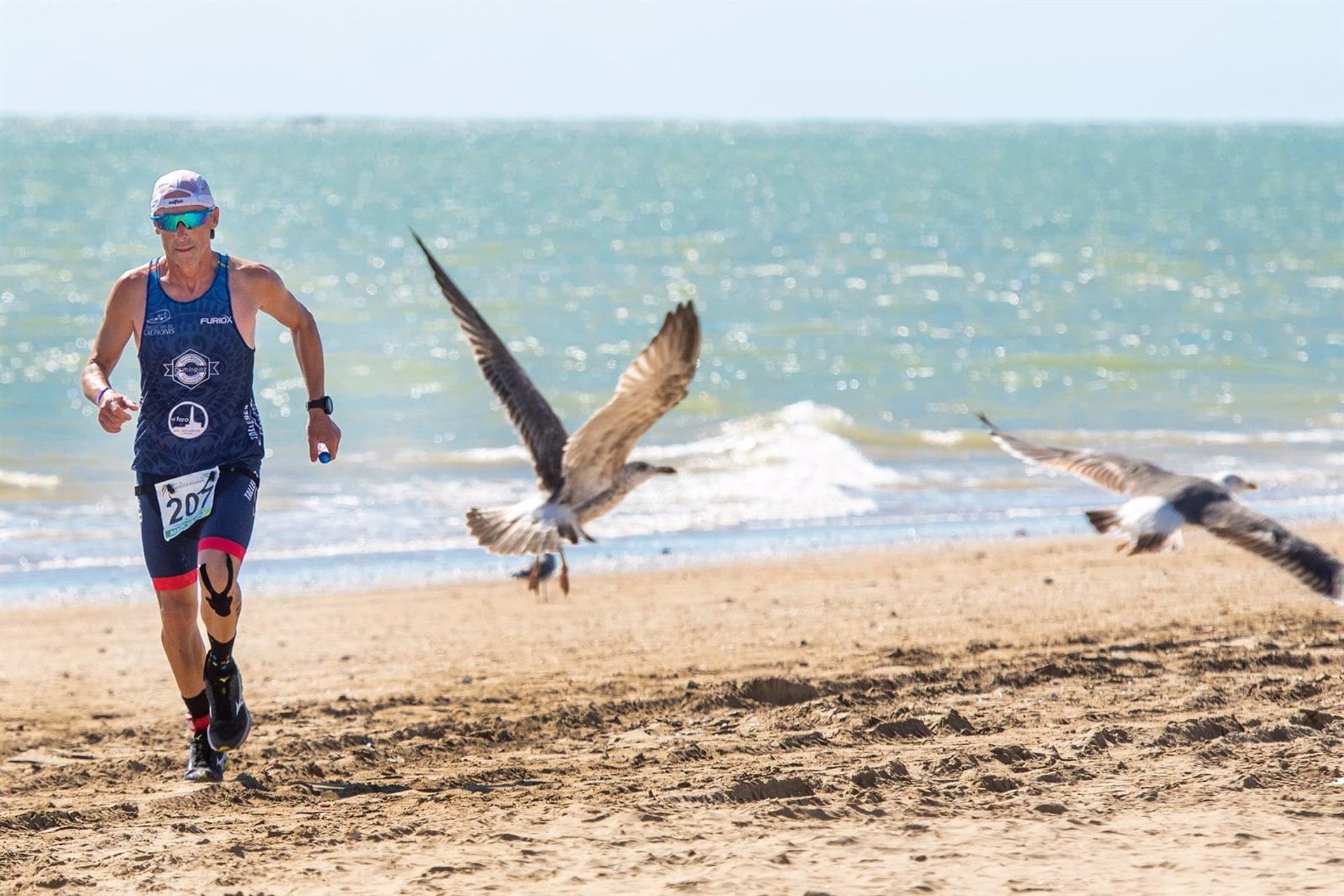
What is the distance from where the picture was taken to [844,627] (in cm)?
842

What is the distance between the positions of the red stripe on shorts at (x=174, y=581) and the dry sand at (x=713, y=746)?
650 millimetres

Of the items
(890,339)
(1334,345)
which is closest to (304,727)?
(890,339)

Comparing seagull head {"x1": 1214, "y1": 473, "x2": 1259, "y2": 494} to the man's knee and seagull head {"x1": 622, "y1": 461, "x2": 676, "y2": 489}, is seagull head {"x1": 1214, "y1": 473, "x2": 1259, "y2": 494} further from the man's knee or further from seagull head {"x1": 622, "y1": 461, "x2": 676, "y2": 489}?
the man's knee

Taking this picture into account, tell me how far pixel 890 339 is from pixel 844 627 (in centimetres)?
1437

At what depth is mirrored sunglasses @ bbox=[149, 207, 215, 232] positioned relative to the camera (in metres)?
4.86

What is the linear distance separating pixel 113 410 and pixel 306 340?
0.74 metres

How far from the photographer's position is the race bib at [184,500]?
16.4 feet

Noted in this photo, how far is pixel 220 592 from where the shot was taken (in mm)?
5031

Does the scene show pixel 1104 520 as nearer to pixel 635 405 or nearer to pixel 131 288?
pixel 635 405

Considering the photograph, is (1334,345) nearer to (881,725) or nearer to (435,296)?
(435,296)

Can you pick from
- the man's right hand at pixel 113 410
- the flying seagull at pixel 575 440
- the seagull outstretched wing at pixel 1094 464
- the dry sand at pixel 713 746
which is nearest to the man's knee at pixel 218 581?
the man's right hand at pixel 113 410

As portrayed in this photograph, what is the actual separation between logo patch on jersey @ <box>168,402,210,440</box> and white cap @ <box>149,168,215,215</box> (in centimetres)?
57

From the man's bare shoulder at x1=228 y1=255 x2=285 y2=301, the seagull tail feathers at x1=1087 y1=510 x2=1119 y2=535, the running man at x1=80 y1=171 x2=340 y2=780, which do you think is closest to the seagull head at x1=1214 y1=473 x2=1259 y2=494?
the seagull tail feathers at x1=1087 y1=510 x2=1119 y2=535

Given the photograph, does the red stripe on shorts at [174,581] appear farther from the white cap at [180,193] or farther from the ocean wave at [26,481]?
the ocean wave at [26,481]
